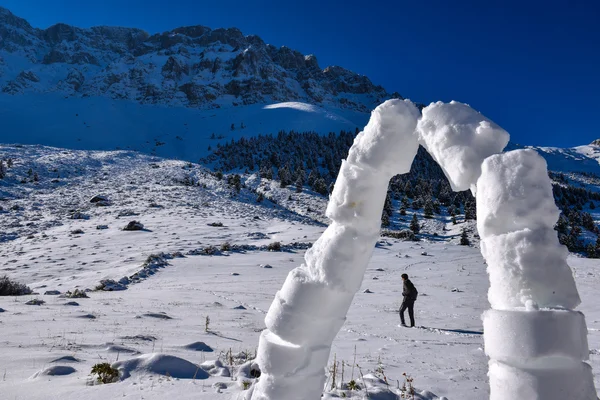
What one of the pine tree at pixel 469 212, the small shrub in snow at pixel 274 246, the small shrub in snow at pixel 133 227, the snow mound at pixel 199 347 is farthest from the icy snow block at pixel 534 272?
the pine tree at pixel 469 212

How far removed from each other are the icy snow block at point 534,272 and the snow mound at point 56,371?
4271 millimetres

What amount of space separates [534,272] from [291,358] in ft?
5.58

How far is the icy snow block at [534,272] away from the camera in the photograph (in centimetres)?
183

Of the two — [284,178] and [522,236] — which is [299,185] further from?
[522,236]

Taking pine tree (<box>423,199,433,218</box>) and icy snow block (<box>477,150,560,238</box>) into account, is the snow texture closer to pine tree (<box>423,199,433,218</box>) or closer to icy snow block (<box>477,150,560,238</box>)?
icy snow block (<box>477,150,560,238</box>)

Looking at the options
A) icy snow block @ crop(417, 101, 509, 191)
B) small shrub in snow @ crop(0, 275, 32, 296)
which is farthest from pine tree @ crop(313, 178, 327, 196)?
icy snow block @ crop(417, 101, 509, 191)

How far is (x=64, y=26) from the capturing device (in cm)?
17562

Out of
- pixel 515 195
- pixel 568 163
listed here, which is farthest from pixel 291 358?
pixel 568 163

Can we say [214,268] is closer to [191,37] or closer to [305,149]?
[305,149]

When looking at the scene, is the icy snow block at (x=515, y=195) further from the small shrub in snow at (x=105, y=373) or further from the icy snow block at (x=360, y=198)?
the small shrub in snow at (x=105, y=373)

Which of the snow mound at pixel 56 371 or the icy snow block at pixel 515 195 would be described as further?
the snow mound at pixel 56 371

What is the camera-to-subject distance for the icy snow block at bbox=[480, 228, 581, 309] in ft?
6.02

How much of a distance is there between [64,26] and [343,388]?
221818mm

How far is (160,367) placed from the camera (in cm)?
410
